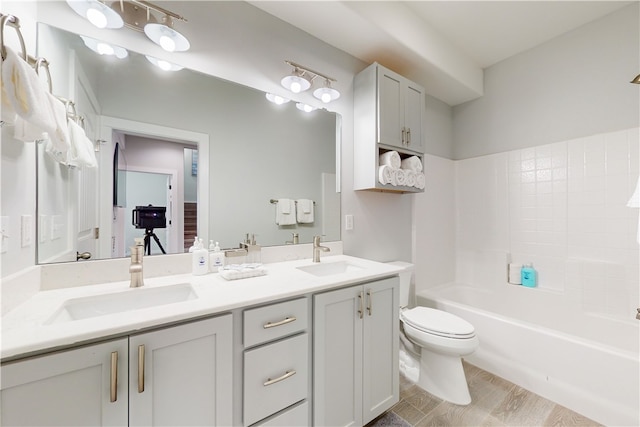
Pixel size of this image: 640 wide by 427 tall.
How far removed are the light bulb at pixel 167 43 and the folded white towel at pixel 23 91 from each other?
73 cm

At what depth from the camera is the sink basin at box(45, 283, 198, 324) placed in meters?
0.93

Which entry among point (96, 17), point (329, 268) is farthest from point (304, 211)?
point (96, 17)

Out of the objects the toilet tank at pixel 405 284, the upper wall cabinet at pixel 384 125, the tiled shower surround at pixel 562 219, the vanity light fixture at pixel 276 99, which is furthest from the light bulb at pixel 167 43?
the tiled shower surround at pixel 562 219

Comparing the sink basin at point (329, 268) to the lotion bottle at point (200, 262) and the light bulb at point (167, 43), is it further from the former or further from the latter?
the light bulb at point (167, 43)

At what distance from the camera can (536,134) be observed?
2.34 meters

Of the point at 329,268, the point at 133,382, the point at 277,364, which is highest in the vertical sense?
the point at 329,268

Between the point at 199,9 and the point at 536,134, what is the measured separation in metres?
2.84

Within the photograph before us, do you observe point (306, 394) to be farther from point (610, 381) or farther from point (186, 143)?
point (610, 381)

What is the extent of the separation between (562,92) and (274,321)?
9.61 ft

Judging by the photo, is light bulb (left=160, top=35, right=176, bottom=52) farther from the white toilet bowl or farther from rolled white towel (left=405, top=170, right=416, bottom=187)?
the white toilet bowl

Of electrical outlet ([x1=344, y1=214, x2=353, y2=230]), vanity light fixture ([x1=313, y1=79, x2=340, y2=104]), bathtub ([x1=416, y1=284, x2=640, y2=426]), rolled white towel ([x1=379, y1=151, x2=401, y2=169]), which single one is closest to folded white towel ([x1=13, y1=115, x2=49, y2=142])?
vanity light fixture ([x1=313, y1=79, x2=340, y2=104])

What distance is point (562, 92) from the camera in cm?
218

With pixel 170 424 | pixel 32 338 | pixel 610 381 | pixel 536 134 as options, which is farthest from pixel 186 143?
pixel 536 134

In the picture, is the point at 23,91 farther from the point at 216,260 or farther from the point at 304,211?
the point at 304,211
